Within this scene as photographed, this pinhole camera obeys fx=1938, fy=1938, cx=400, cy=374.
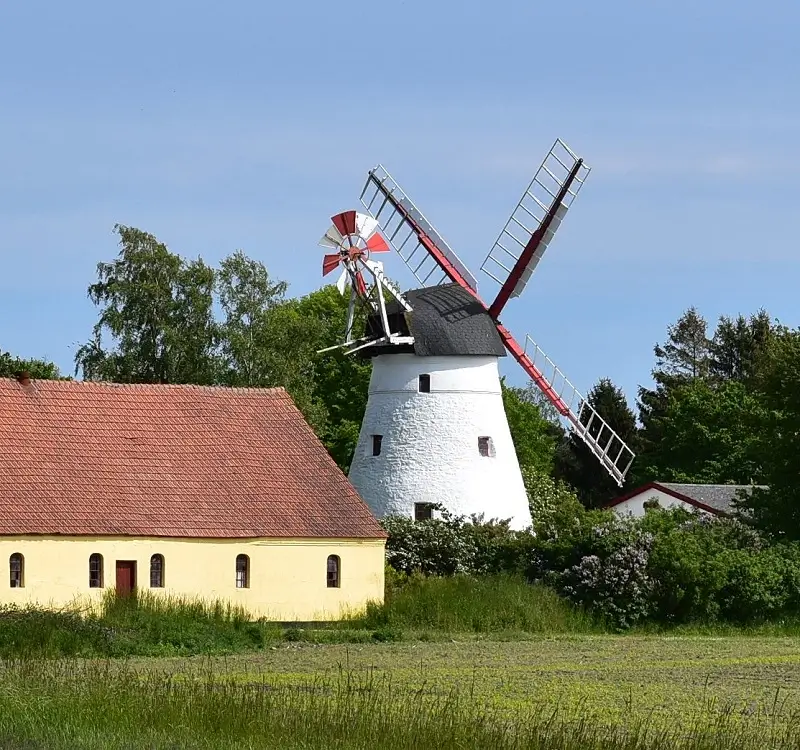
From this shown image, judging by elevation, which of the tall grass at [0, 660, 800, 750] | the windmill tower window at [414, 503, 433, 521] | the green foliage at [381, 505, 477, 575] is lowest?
the tall grass at [0, 660, 800, 750]

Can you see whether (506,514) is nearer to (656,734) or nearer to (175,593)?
(175,593)

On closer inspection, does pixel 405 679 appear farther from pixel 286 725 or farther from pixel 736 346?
pixel 736 346

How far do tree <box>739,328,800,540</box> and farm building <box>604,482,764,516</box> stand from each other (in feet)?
45.3

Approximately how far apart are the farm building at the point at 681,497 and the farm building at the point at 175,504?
71.8 ft

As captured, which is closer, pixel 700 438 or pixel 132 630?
pixel 132 630

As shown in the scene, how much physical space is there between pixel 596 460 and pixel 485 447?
3327cm

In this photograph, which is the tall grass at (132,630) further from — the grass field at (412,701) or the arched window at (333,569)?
the arched window at (333,569)

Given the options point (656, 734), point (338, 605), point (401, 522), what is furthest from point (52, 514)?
point (656, 734)

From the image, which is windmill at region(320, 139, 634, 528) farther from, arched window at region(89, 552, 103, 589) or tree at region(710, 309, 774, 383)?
tree at region(710, 309, 774, 383)

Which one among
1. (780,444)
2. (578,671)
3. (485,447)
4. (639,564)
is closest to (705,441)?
(485,447)

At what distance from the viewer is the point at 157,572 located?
4178 centimetres

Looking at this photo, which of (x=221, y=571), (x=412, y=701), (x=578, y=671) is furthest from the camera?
(x=221, y=571)

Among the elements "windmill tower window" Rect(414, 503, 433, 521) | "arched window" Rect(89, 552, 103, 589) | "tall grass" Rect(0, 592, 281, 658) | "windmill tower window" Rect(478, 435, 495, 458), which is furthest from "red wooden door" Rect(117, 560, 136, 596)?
"windmill tower window" Rect(478, 435, 495, 458)

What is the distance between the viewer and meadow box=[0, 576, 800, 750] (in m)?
19.6
